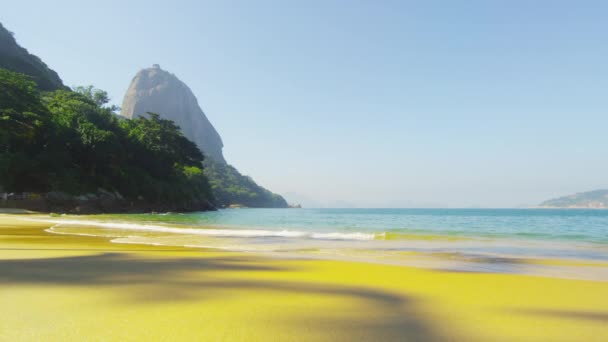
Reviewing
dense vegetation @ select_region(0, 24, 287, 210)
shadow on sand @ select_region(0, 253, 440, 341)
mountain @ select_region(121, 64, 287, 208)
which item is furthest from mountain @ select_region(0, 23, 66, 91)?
shadow on sand @ select_region(0, 253, 440, 341)

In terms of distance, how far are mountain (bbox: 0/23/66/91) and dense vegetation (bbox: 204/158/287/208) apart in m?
60.3

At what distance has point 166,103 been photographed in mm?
184625

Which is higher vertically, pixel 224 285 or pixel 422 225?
pixel 224 285

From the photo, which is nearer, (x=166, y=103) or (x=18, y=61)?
(x=18, y=61)

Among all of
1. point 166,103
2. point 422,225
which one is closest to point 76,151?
point 422,225

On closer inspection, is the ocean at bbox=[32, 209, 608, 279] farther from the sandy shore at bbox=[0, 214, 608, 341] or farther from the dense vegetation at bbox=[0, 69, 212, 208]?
the dense vegetation at bbox=[0, 69, 212, 208]

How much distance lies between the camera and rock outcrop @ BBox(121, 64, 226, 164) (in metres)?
182

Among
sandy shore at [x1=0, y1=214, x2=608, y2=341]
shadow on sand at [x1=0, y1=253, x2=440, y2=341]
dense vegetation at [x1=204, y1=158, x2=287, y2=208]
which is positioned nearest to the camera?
sandy shore at [x1=0, y1=214, x2=608, y2=341]

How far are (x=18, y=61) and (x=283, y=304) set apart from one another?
105 m

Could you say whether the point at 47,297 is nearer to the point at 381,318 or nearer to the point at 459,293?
the point at 381,318

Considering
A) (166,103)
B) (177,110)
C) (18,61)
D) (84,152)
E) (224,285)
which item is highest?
(166,103)

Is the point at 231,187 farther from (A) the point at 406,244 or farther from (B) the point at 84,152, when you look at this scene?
(A) the point at 406,244

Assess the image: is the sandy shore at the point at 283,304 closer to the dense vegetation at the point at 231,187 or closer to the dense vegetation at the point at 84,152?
the dense vegetation at the point at 84,152

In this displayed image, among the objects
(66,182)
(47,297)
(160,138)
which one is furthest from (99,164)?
(47,297)
